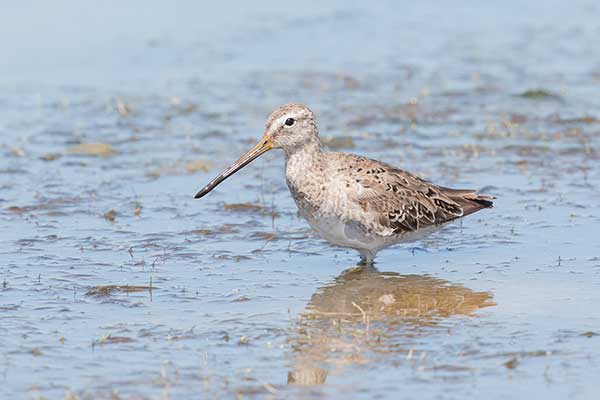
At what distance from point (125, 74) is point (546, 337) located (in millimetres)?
10238

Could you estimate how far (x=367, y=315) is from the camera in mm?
7672

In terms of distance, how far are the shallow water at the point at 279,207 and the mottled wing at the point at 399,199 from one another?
0.35 metres

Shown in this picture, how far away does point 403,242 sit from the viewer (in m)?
9.35

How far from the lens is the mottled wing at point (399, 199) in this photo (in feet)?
29.1

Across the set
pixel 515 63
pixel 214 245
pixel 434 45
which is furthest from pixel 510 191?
pixel 434 45

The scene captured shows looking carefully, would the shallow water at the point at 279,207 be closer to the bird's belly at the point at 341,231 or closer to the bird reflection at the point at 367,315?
the bird reflection at the point at 367,315

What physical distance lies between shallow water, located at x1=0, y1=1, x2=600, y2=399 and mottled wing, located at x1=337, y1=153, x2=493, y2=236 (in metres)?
0.35

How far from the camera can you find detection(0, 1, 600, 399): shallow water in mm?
6676

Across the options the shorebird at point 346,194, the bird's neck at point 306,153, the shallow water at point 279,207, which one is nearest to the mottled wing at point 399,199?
the shorebird at point 346,194

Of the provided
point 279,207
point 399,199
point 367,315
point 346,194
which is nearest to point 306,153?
point 346,194

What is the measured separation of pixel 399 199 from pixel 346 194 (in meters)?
0.55

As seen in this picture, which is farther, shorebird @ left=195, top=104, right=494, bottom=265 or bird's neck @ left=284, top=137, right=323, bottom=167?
bird's neck @ left=284, top=137, right=323, bottom=167

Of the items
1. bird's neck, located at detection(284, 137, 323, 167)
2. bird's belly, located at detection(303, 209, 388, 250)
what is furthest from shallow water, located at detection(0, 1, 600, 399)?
bird's neck, located at detection(284, 137, 323, 167)

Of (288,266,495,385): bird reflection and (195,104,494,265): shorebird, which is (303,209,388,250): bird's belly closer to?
(195,104,494,265): shorebird
